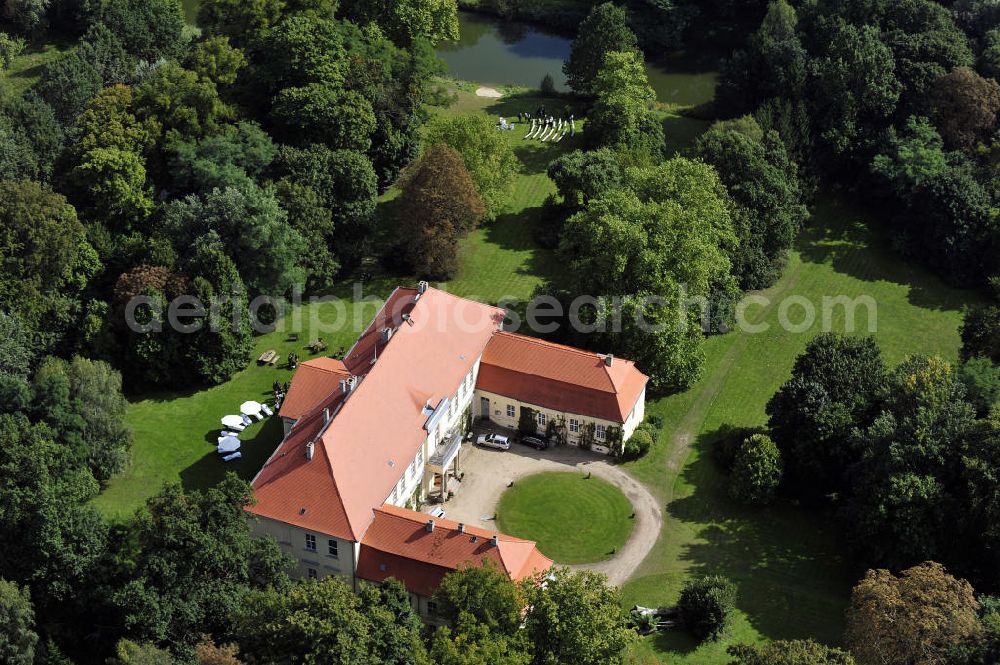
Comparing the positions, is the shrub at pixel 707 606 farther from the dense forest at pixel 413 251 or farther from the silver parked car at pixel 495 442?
the silver parked car at pixel 495 442

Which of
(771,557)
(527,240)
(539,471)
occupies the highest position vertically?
(527,240)

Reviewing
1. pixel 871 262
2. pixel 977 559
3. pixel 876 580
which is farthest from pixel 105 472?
pixel 871 262

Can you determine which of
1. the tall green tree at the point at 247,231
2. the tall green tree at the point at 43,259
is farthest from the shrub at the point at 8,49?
the tall green tree at the point at 247,231

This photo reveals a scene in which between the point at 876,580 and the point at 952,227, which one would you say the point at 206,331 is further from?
the point at 952,227

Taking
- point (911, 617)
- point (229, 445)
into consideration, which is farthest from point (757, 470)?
point (229, 445)

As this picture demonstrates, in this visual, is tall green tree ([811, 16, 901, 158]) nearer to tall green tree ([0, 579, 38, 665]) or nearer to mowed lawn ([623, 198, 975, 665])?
mowed lawn ([623, 198, 975, 665])

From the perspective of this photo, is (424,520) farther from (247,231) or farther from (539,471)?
(247,231)
